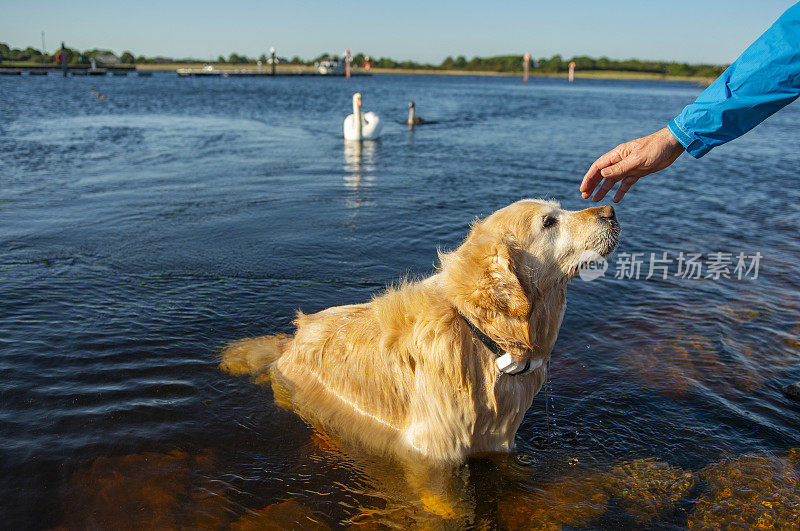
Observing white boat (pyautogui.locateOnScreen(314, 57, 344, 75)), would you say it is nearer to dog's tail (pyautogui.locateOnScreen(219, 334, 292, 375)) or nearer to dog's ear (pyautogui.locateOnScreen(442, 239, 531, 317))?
dog's tail (pyautogui.locateOnScreen(219, 334, 292, 375))

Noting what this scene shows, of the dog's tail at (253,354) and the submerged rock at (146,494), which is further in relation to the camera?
the dog's tail at (253,354)

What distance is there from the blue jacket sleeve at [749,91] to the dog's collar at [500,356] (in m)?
2.09

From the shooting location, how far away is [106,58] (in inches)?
5541

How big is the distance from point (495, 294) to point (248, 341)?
384cm

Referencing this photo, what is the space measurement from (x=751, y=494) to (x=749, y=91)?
3390mm

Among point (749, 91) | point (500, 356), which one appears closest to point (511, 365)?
point (500, 356)

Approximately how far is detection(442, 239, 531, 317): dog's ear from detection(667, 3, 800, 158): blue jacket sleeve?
62.8 inches

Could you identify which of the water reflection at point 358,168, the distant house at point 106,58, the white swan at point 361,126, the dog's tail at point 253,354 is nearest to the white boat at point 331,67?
the distant house at point 106,58

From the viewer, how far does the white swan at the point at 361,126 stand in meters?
26.2

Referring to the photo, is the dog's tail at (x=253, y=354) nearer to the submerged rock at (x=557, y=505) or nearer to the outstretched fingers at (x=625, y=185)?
the submerged rock at (x=557, y=505)

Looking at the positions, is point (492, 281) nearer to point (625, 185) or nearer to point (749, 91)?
point (625, 185)

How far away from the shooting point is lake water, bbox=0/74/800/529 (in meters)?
4.75
